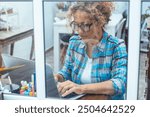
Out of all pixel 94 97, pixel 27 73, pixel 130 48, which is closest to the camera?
pixel 130 48

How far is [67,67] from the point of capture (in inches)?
76.0

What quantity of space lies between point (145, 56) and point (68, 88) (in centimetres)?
55

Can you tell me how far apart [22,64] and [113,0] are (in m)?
0.77

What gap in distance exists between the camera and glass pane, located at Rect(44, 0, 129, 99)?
5.82 feet

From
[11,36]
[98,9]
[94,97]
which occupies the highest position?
[98,9]

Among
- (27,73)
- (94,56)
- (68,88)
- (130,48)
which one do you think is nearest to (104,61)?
(94,56)

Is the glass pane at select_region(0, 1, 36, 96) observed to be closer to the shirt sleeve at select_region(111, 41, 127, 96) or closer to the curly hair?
the curly hair

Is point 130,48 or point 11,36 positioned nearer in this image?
point 130,48

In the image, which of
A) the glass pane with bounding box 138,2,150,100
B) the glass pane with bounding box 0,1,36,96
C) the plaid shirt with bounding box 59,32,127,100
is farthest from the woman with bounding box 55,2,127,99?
the glass pane with bounding box 0,1,36,96

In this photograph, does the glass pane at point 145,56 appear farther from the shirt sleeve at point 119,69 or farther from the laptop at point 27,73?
the laptop at point 27,73

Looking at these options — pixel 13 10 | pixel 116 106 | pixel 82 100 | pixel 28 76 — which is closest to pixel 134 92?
pixel 116 106

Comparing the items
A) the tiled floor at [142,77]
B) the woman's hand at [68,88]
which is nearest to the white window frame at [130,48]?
the tiled floor at [142,77]

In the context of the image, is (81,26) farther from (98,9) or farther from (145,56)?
(145,56)

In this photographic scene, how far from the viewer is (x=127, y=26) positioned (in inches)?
69.4
